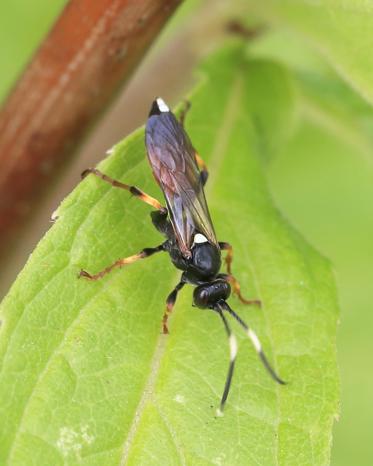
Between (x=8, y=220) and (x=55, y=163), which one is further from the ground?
(x=55, y=163)

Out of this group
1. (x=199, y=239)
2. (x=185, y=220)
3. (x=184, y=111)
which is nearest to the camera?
(x=184, y=111)

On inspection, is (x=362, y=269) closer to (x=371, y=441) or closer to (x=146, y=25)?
(x=371, y=441)

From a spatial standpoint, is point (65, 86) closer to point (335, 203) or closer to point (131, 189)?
point (131, 189)

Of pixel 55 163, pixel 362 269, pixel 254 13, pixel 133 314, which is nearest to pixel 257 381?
pixel 133 314

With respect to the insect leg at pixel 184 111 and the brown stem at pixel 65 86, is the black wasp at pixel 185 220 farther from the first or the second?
the brown stem at pixel 65 86

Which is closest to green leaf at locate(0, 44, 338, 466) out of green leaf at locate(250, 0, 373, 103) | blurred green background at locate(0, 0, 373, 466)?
green leaf at locate(250, 0, 373, 103)

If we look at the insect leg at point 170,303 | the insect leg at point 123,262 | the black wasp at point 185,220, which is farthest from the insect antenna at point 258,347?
the insect leg at point 123,262

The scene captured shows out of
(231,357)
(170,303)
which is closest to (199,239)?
(170,303)
